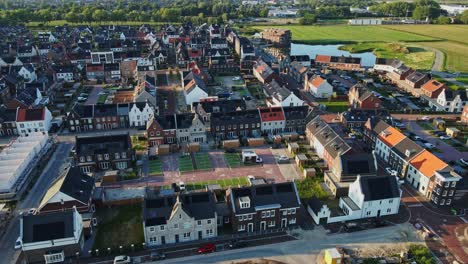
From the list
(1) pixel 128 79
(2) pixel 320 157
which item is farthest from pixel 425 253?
(1) pixel 128 79

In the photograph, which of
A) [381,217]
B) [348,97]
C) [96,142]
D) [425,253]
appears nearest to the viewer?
[425,253]

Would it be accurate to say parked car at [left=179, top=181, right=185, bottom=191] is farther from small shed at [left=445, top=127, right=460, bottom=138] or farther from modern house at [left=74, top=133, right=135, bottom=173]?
small shed at [left=445, top=127, right=460, bottom=138]

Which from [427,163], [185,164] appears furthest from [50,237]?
[427,163]

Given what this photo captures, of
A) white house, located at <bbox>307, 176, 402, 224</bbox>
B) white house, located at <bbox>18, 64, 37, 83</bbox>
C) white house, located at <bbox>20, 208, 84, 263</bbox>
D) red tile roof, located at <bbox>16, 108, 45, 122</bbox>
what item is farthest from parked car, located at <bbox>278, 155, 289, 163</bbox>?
white house, located at <bbox>18, 64, 37, 83</bbox>

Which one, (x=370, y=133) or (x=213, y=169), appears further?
(x=370, y=133)

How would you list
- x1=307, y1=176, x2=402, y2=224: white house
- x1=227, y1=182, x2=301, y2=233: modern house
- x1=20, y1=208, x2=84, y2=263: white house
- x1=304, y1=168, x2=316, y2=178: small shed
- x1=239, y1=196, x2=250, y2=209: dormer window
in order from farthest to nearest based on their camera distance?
x1=304, y1=168, x2=316, y2=178: small shed
x1=307, y1=176, x2=402, y2=224: white house
x1=227, y1=182, x2=301, y2=233: modern house
x1=239, y1=196, x2=250, y2=209: dormer window
x1=20, y1=208, x2=84, y2=263: white house

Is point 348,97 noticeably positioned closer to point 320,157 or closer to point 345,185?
point 320,157
